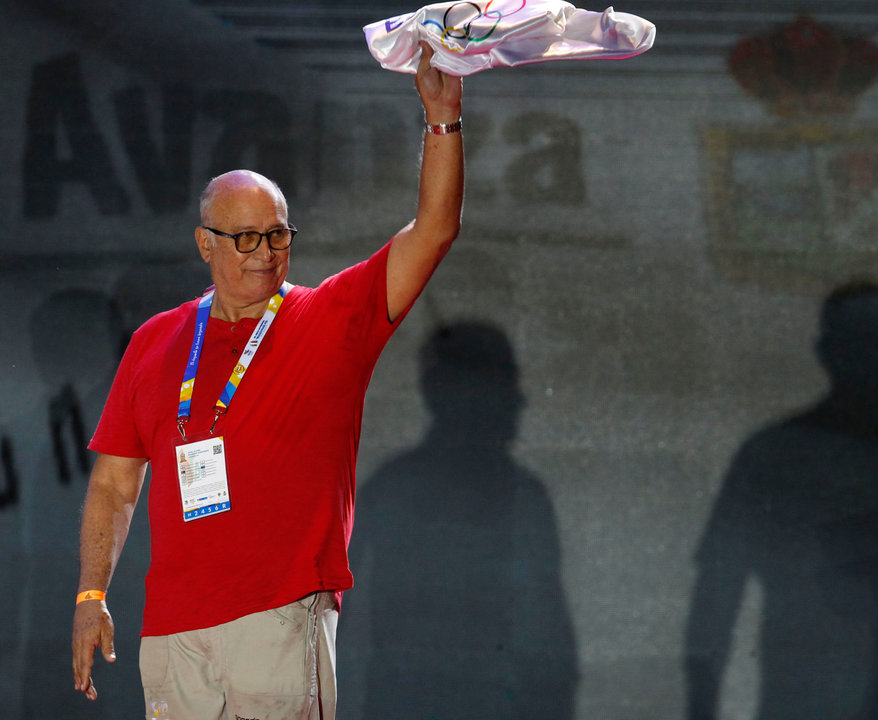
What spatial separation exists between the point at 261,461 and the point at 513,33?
843mm

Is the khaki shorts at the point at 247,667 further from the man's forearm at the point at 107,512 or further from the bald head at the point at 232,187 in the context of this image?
the bald head at the point at 232,187

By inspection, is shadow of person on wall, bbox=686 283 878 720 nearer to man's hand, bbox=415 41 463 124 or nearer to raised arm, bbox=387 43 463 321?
raised arm, bbox=387 43 463 321

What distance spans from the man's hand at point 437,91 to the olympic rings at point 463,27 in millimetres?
53

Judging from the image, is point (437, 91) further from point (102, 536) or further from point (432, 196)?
point (102, 536)

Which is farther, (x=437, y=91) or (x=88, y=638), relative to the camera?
(x=88, y=638)

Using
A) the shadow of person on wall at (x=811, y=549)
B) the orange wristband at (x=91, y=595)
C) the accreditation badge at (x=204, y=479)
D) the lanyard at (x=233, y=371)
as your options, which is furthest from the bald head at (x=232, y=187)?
the shadow of person on wall at (x=811, y=549)

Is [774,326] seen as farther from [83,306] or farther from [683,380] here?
[83,306]

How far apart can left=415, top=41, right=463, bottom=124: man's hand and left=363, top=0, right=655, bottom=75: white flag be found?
0.06 feet

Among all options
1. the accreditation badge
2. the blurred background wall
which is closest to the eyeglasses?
the accreditation badge

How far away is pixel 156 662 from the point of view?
67.6 inches

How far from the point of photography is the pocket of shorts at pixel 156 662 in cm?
171

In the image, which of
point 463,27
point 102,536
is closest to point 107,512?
point 102,536

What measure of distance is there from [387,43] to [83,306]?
177cm

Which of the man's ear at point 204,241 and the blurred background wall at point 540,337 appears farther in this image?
the blurred background wall at point 540,337
